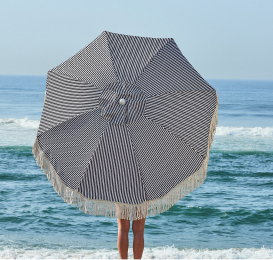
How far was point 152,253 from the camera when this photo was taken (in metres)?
4.67

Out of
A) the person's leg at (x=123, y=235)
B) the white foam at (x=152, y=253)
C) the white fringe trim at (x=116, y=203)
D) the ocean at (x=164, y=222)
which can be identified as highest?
the white fringe trim at (x=116, y=203)

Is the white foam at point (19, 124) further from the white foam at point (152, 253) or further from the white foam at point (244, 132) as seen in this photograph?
the white foam at point (152, 253)

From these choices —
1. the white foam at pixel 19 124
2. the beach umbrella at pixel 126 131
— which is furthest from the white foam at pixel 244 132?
the beach umbrella at pixel 126 131

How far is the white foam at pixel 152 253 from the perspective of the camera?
14.7 feet

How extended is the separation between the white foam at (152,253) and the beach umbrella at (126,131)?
7.98ft

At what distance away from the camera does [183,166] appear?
241 centimetres

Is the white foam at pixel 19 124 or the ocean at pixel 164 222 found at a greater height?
the ocean at pixel 164 222

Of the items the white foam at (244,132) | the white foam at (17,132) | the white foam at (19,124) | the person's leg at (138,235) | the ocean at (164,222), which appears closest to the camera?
the person's leg at (138,235)

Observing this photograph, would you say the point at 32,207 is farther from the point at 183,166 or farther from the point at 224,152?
the point at 224,152

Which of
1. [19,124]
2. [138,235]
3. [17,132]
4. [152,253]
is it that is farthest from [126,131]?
[19,124]

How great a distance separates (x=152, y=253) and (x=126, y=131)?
110 inches

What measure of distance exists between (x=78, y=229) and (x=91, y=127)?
12.0ft

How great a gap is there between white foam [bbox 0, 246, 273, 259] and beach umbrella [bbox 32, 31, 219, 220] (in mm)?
2432

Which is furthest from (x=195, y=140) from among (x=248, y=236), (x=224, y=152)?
(x=224, y=152)
